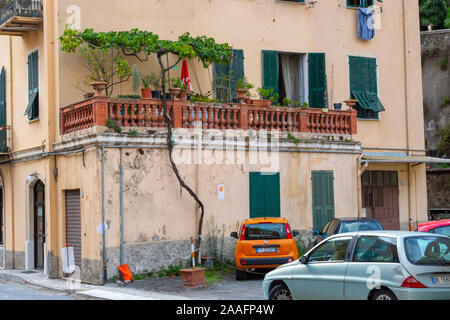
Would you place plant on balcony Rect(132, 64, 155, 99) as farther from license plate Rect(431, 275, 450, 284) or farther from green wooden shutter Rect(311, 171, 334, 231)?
license plate Rect(431, 275, 450, 284)

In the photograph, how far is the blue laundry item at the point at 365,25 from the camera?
→ 25891 mm

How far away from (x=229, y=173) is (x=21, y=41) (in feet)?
29.4

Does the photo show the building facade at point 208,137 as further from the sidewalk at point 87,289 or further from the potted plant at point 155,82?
the sidewalk at point 87,289

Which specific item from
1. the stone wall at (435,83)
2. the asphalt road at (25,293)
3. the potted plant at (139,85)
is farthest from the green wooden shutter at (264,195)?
the stone wall at (435,83)

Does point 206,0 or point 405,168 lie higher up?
point 206,0

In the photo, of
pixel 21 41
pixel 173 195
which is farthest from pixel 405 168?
pixel 21 41

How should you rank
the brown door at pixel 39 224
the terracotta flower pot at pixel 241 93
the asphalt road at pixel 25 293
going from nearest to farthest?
the asphalt road at pixel 25 293 < the terracotta flower pot at pixel 241 93 < the brown door at pixel 39 224

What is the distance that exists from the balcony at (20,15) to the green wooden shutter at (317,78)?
918cm

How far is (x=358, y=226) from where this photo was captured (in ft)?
63.7

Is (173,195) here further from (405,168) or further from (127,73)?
(405,168)

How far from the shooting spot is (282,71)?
25.1 metres

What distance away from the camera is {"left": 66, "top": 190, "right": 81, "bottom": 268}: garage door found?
20.6 meters

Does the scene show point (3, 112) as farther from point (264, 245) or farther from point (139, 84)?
point (264, 245)
